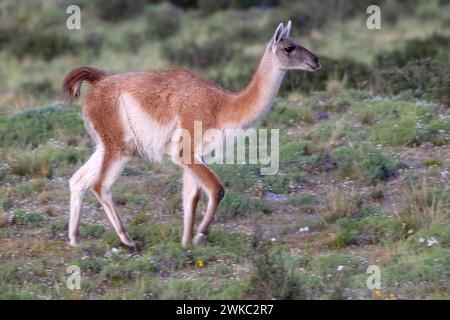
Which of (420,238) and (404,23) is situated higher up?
(404,23)

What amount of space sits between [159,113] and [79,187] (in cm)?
96

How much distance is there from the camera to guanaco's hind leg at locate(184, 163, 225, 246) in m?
8.45

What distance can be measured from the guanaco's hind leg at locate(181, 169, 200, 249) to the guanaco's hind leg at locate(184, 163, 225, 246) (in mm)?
77

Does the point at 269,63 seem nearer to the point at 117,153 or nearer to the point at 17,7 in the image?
the point at 117,153

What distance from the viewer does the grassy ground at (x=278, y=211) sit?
7.61m

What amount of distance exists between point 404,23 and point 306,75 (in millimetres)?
7428

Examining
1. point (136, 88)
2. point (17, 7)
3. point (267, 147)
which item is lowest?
point (267, 147)

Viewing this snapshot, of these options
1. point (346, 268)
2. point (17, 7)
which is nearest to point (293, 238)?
point (346, 268)

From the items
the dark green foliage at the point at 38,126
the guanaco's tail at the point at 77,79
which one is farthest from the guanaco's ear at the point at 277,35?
the dark green foliage at the point at 38,126

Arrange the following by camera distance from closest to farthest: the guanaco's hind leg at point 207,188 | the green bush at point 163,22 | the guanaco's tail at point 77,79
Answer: the guanaco's hind leg at point 207,188
the guanaco's tail at point 77,79
the green bush at point 163,22

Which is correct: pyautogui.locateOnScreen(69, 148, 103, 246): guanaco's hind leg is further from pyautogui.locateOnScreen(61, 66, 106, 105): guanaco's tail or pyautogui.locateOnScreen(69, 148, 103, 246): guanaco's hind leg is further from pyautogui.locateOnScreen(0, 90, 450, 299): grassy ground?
pyautogui.locateOnScreen(61, 66, 106, 105): guanaco's tail

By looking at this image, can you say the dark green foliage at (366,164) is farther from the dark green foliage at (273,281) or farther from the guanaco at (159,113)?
the dark green foliage at (273,281)

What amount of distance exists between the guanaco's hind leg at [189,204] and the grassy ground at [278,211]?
0.13 m

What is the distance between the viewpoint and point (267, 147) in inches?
426
